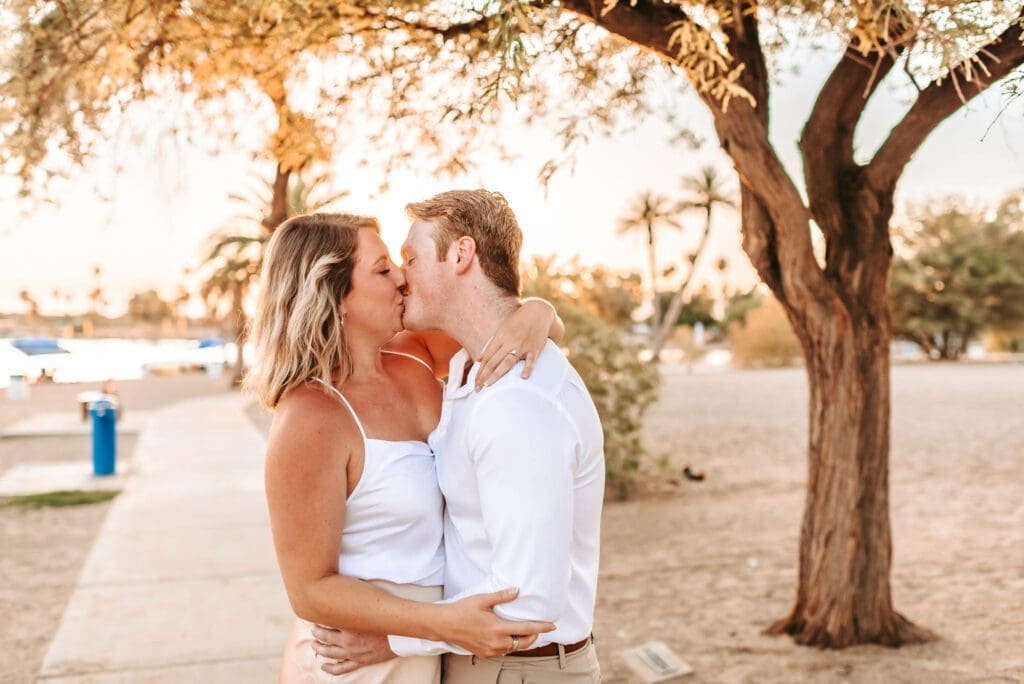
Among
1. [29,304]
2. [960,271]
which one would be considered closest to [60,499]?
[960,271]

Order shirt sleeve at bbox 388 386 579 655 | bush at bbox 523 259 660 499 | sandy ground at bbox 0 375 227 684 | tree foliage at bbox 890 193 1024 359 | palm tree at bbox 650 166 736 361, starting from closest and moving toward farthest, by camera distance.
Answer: shirt sleeve at bbox 388 386 579 655
sandy ground at bbox 0 375 227 684
bush at bbox 523 259 660 499
tree foliage at bbox 890 193 1024 359
palm tree at bbox 650 166 736 361

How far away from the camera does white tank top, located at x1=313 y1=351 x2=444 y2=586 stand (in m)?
2.29

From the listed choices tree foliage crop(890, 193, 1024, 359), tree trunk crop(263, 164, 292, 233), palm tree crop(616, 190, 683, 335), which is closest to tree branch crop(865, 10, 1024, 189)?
tree trunk crop(263, 164, 292, 233)

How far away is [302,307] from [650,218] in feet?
→ 198

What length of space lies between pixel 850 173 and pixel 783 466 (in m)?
9.40

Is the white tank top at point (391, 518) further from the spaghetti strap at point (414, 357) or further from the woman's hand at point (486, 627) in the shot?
the spaghetti strap at point (414, 357)

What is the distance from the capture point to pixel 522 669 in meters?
2.28

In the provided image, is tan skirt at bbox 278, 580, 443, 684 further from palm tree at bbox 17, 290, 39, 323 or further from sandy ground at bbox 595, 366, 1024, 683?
palm tree at bbox 17, 290, 39, 323

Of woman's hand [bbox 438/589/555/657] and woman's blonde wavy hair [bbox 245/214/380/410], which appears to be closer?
woman's hand [bbox 438/589/555/657]

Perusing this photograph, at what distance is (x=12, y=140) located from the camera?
4684 millimetres

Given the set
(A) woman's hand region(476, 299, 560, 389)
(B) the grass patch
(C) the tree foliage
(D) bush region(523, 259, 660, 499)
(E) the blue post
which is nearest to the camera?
(A) woman's hand region(476, 299, 560, 389)

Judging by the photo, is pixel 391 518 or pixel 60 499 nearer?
pixel 391 518

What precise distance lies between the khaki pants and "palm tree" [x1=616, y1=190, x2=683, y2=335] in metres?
58.7

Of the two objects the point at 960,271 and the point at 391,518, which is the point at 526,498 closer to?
the point at 391,518
